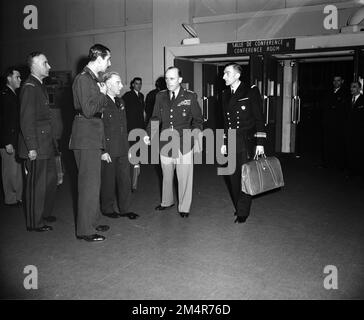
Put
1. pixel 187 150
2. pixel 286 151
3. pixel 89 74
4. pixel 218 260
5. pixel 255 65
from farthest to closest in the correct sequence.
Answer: pixel 286 151, pixel 255 65, pixel 187 150, pixel 89 74, pixel 218 260

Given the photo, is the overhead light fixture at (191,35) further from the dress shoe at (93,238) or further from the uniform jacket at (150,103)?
the dress shoe at (93,238)

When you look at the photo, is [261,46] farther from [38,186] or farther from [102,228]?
[38,186]

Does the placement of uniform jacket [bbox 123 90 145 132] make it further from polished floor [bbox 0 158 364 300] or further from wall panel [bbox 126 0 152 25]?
wall panel [bbox 126 0 152 25]

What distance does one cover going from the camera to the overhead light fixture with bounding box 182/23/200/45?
9250mm

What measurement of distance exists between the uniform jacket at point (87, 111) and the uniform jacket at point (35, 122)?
0.52 metres

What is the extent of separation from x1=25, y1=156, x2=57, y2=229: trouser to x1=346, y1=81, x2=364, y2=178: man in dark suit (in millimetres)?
5523

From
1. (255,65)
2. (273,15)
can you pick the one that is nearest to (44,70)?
(255,65)

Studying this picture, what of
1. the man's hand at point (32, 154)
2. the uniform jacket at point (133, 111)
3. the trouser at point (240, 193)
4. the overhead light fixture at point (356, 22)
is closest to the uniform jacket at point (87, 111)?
the man's hand at point (32, 154)

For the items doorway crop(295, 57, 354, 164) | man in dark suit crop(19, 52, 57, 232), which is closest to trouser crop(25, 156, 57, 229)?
man in dark suit crop(19, 52, 57, 232)

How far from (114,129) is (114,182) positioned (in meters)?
0.66

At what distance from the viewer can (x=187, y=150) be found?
4.69m

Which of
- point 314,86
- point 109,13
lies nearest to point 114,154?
point 109,13
